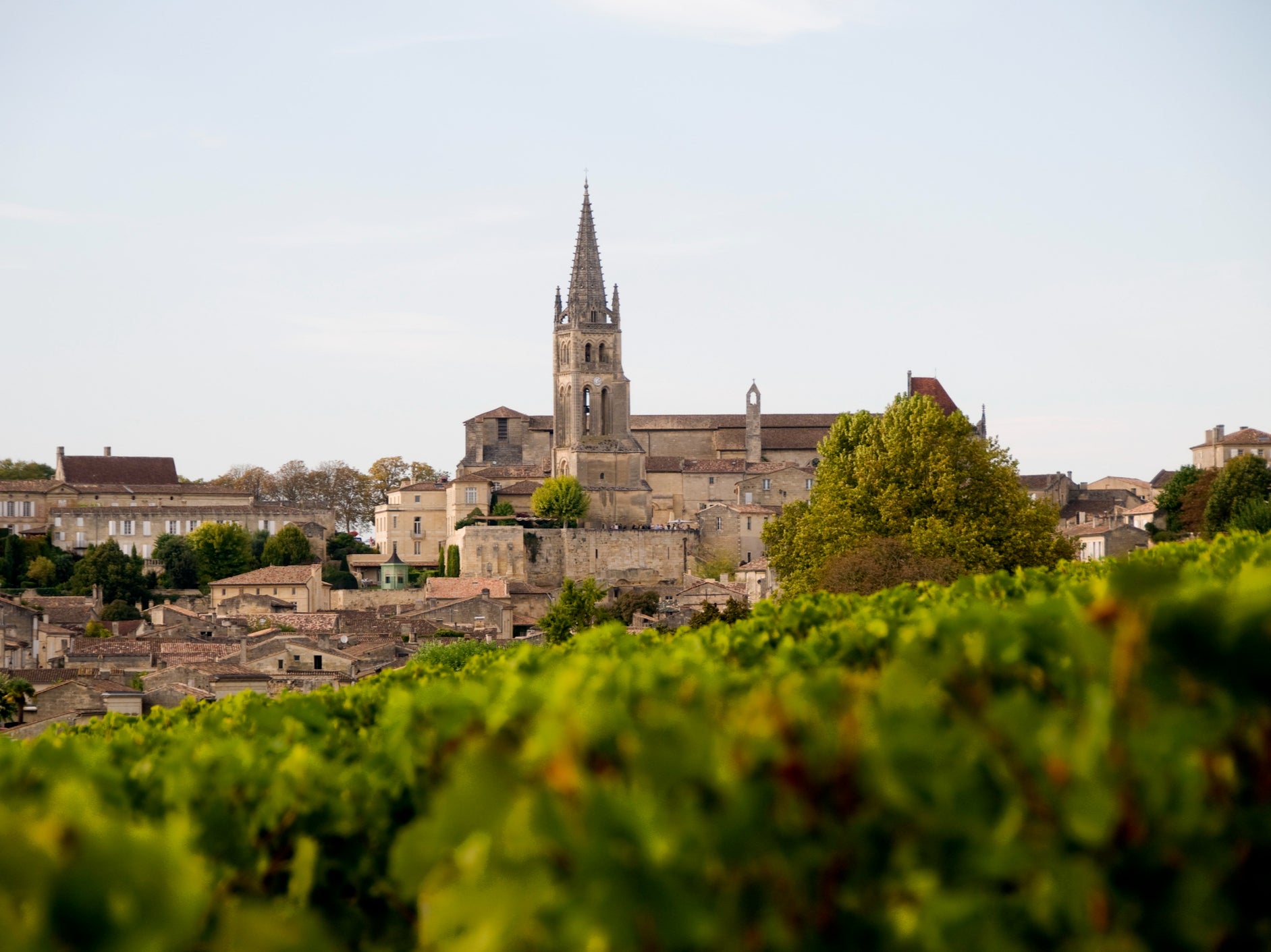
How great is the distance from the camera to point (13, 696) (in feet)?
103

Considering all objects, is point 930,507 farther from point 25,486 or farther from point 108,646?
point 25,486

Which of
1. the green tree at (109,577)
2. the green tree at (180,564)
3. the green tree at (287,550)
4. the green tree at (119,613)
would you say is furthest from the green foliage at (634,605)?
the green tree at (180,564)

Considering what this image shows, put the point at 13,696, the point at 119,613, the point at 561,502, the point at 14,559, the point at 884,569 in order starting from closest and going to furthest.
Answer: the point at 13,696
the point at 884,569
the point at 119,613
the point at 14,559
the point at 561,502

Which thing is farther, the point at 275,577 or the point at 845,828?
the point at 275,577

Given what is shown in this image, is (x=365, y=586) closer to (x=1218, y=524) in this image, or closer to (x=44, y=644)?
(x=44, y=644)

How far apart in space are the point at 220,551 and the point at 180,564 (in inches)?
84.7

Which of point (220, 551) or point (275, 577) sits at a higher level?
point (220, 551)

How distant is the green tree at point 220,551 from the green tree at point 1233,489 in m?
47.9

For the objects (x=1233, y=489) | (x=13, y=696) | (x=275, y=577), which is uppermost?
(x=1233, y=489)

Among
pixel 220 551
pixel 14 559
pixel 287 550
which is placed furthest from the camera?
pixel 287 550

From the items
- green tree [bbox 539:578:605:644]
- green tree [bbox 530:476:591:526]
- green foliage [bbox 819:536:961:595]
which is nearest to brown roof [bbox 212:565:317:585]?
green tree [bbox 530:476:591:526]

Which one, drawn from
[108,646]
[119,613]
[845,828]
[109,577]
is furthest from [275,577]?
[845,828]

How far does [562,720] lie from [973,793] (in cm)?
93

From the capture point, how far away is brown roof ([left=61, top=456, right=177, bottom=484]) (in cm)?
9412
